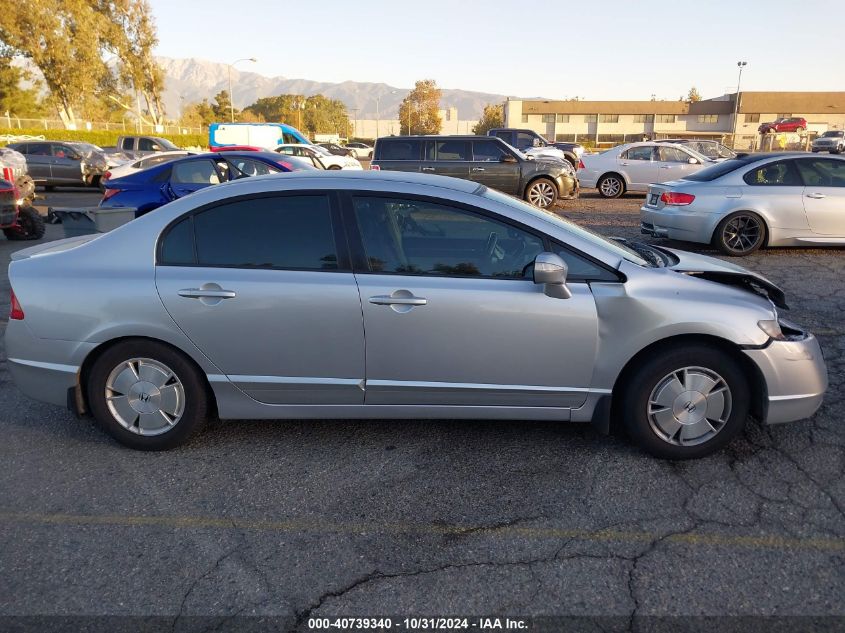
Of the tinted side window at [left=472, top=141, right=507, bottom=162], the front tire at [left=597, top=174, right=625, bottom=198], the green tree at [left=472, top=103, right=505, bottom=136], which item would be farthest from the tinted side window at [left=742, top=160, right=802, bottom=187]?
the green tree at [left=472, top=103, right=505, bottom=136]

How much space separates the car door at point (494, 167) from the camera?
13961 millimetres

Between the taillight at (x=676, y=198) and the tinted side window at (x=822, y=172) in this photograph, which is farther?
the taillight at (x=676, y=198)

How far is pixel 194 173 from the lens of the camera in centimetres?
997

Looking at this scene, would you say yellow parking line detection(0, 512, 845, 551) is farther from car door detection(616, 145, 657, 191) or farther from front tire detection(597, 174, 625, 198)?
front tire detection(597, 174, 625, 198)

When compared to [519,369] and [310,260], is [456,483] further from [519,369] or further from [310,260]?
[310,260]

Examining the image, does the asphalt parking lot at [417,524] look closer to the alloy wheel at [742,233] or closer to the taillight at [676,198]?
the alloy wheel at [742,233]

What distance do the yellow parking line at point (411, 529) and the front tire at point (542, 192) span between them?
39.0ft

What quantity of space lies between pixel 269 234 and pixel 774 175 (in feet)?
26.6

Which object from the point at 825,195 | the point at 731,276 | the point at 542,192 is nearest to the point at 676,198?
the point at 825,195

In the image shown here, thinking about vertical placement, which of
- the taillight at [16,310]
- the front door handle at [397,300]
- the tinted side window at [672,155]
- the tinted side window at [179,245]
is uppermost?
the tinted side window at [672,155]

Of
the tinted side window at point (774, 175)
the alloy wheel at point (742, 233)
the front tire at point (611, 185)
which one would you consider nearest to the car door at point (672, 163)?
the front tire at point (611, 185)

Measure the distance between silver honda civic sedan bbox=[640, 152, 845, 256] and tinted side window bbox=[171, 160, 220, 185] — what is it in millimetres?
7173

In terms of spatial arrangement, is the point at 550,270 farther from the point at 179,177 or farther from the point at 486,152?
the point at 486,152

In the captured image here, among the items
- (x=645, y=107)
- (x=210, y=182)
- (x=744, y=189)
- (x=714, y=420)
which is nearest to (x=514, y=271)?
(x=714, y=420)
